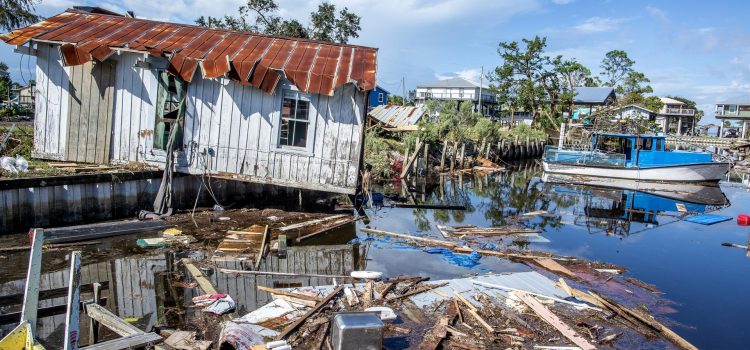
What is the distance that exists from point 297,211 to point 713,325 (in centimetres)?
1076

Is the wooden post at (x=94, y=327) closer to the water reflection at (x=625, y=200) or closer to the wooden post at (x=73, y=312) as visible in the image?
the wooden post at (x=73, y=312)

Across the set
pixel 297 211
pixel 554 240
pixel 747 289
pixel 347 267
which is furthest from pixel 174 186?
pixel 747 289

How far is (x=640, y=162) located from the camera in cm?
2850

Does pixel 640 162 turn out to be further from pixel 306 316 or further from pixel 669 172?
pixel 306 316

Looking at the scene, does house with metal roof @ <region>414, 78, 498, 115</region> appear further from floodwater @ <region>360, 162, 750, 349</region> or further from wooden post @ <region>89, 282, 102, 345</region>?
wooden post @ <region>89, 282, 102, 345</region>

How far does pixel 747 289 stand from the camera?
35.9 feet

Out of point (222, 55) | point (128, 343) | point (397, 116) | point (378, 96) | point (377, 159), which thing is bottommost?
point (128, 343)

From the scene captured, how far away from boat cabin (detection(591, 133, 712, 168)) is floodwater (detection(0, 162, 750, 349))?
19.2 feet

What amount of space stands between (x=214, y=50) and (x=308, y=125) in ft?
11.2

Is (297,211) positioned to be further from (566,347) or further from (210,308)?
(566,347)

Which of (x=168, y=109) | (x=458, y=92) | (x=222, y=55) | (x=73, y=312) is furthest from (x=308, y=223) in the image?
(x=458, y=92)

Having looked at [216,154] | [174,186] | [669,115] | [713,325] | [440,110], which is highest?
[669,115]

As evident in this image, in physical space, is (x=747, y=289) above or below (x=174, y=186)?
below

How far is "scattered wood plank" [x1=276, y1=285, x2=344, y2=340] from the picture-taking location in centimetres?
659
